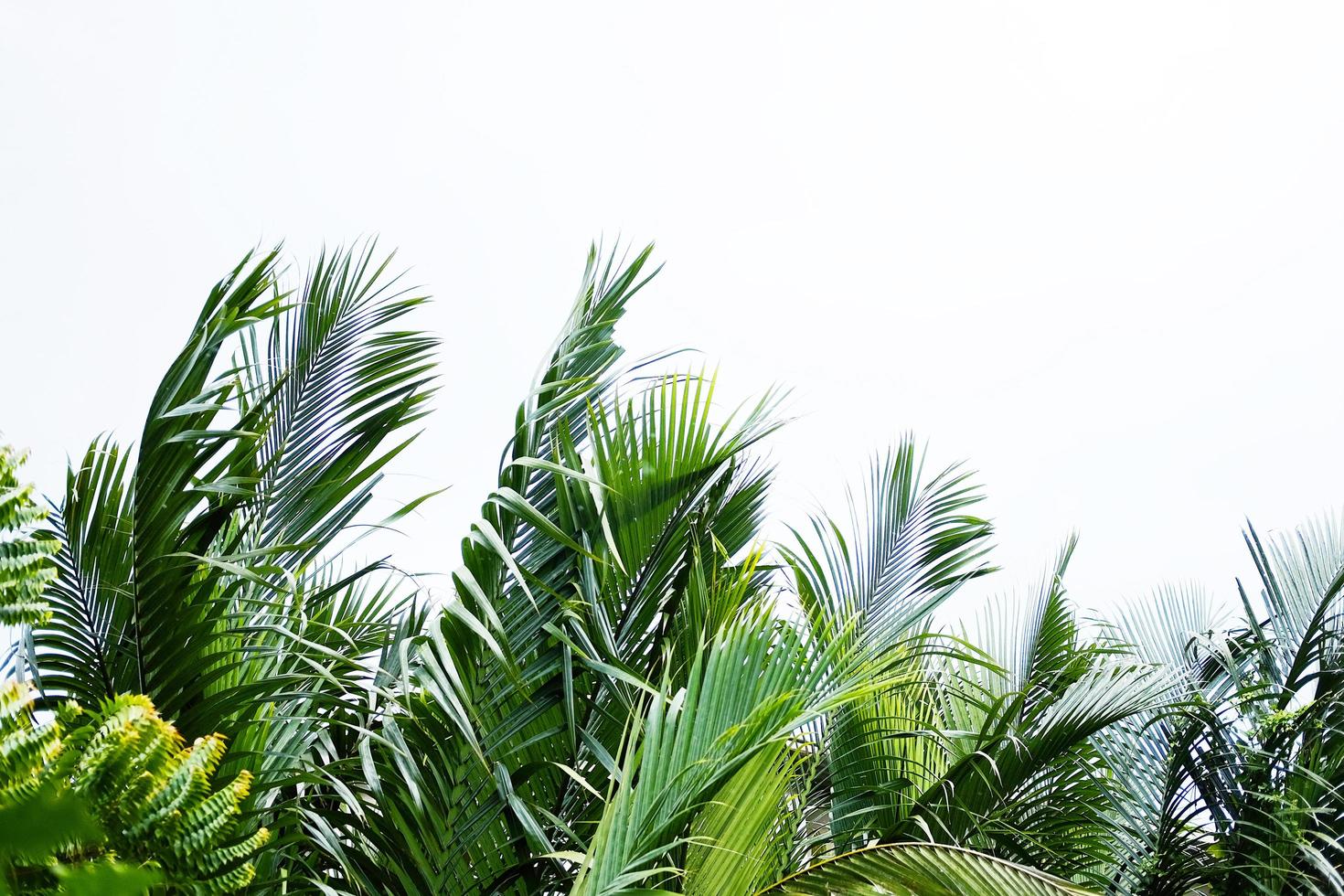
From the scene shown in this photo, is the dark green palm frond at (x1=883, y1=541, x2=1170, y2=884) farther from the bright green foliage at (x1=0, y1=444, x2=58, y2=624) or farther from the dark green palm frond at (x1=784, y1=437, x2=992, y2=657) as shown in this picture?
the bright green foliage at (x1=0, y1=444, x2=58, y2=624)

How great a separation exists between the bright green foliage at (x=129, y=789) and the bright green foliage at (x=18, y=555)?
0.30ft

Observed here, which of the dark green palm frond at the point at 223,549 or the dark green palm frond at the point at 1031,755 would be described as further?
the dark green palm frond at the point at 1031,755

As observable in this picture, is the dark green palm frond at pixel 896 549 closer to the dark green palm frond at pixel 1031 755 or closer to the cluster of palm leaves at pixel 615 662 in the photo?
the cluster of palm leaves at pixel 615 662

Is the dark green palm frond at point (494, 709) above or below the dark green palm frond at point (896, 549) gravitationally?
below

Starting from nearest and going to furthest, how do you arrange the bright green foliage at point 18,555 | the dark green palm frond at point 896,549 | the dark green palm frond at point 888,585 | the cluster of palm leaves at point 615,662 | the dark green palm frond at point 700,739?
the bright green foliage at point 18,555 < the dark green palm frond at point 700,739 < the cluster of palm leaves at point 615,662 < the dark green palm frond at point 888,585 < the dark green palm frond at point 896,549

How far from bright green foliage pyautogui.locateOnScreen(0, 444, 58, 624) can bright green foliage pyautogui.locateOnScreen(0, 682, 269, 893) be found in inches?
3.6

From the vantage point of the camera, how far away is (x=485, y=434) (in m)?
5.70

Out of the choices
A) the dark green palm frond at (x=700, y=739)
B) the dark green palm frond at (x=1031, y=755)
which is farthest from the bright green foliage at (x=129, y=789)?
the dark green palm frond at (x=1031, y=755)

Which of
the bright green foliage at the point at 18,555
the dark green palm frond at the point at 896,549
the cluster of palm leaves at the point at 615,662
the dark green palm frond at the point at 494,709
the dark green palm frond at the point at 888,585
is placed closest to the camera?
the bright green foliage at the point at 18,555

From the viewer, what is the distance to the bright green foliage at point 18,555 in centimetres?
101

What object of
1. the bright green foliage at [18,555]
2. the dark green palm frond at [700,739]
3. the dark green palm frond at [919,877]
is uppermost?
the bright green foliage at [18,555]

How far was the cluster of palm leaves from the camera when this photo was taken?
6.17 ft

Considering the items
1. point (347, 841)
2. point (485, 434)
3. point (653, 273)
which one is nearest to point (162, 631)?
point (347, 841)

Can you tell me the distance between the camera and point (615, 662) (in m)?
2.44
